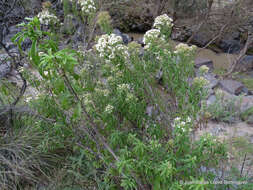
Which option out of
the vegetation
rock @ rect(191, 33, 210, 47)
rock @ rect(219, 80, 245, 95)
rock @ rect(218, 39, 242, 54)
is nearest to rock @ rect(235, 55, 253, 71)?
rock @ rect(218, 39, 242, 54)

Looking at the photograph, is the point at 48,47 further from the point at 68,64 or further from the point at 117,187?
the point at 117,187

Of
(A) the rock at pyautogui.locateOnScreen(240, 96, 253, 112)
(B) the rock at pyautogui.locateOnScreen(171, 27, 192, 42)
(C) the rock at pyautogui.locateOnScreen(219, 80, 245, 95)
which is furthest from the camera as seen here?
(B) the rock at pyautogui.locateOnScreen(171, 27, 192, 42)

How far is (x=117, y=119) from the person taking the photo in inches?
89.7

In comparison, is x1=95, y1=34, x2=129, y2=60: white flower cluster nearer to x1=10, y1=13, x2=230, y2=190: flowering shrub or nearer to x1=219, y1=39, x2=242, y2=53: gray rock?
x1=10, y1=13, x2=230, y2=190: flowering shrub

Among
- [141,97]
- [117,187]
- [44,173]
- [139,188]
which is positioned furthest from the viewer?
[44,173]

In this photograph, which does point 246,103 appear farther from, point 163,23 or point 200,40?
point 200,40

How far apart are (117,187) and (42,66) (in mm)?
1696

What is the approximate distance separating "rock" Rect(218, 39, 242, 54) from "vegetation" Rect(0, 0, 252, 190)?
8653 mm

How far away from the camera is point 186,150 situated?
5.82 ft

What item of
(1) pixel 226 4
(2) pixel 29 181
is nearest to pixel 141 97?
(2) pixel 29 181

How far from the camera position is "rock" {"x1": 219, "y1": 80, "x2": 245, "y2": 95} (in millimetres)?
6422

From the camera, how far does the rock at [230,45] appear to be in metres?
10.3

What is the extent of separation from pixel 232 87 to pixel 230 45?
448cm

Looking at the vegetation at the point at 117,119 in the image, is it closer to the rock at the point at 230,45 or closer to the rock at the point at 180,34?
the rock at the point at 180,34
